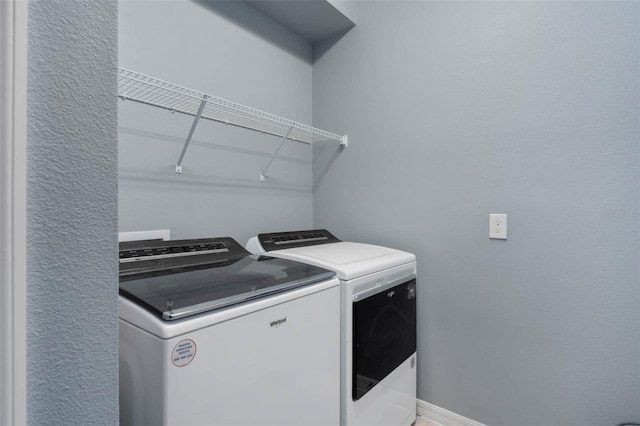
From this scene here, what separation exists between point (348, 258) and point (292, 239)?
1.43ft

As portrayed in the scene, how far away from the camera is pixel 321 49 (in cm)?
232

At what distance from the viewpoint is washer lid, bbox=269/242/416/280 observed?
1309 millimetres

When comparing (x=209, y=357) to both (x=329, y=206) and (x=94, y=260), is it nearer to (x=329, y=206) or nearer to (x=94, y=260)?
(x=94, y=260)

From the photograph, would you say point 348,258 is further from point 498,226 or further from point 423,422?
point 423,422

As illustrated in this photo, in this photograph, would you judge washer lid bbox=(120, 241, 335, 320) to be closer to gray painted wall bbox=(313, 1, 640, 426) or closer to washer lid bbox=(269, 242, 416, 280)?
washer lid bbox=(269, 242, 416, 280)

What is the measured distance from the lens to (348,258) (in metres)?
1.46

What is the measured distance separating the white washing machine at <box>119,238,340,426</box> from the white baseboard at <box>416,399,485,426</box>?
872 mm

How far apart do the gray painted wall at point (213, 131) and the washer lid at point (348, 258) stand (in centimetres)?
48

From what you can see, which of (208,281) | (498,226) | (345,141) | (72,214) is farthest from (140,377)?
(345,141)

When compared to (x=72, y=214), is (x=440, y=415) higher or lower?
lower

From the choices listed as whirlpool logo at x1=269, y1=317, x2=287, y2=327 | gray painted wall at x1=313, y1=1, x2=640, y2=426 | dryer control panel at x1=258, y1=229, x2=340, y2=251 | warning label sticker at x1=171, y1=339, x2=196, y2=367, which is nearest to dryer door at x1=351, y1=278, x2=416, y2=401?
gray painted wall at x1=313, y1=1, x2=640, y2=426

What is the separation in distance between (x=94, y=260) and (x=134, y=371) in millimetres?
492

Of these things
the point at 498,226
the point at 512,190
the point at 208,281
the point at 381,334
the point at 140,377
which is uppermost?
the point at 512,190

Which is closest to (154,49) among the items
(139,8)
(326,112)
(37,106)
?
(139,8)
